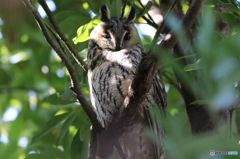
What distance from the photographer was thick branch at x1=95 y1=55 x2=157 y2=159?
3.73 feet

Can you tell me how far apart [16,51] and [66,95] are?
1018 millimetres

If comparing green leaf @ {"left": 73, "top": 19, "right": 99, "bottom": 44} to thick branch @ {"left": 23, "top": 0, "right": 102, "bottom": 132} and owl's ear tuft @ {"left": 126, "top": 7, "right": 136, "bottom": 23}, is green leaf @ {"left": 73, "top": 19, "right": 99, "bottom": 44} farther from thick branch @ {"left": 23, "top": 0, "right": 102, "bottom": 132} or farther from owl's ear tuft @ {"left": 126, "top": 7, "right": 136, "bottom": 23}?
thick branch @ {"left": 23, "top": 0, "right": 102, "bottom": 132}

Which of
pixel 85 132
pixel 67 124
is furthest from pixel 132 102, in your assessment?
pixel 67 124

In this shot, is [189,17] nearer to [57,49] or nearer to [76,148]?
[57,49]

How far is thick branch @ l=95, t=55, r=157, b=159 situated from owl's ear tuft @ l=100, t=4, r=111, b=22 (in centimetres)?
73

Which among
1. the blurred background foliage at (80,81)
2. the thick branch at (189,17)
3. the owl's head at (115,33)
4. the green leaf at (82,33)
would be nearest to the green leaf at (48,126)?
the blurred background foliage at (80,81)

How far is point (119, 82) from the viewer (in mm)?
1875

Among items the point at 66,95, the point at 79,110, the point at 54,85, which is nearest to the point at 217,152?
the point at 66,95

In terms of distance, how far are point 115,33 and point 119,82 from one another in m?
0.44

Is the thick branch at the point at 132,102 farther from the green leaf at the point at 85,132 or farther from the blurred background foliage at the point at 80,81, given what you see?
the green leaf at the point at 85,132

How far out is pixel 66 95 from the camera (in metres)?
1.68

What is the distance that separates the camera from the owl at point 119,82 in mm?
1848

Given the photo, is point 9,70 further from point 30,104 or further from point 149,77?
point 149,77

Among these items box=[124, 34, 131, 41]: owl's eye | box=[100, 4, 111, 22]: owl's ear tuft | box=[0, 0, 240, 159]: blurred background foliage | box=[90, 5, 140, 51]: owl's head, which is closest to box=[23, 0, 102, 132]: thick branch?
box=[0, 0, 240, 159]: blurred background foliage
